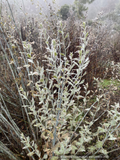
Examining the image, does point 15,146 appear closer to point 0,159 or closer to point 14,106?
point 0,159

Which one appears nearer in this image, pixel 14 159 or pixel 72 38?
pixel 14 159

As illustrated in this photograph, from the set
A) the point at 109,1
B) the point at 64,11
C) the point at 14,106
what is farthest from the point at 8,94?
the point at 109,1

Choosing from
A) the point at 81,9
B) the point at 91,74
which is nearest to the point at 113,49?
the point at 91,74

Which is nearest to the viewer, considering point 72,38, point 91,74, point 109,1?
point 91,74

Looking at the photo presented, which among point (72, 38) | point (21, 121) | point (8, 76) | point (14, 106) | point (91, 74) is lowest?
point (21, 121)

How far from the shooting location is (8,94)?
5.17 ft

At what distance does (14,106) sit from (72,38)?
5.82 feet

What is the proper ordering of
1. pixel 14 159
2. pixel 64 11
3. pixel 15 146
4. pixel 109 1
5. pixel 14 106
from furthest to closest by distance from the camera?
pixel 109 1 < pixel 64 11 < pixel 14 106 < pixel 15 146 < pixel 14 159

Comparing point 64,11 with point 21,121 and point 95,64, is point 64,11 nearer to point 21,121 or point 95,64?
point 95,64

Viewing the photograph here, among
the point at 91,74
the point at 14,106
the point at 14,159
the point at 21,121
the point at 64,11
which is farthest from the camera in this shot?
the point at 64,11

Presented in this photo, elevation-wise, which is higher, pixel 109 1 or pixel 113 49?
pixel 109 1

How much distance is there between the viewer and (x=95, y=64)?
2.22 m

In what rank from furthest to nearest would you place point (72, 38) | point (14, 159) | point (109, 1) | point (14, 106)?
point (109, 1), point (72, 38), point (14, 106), point (14, 159)

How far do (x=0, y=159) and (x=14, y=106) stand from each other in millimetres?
731
